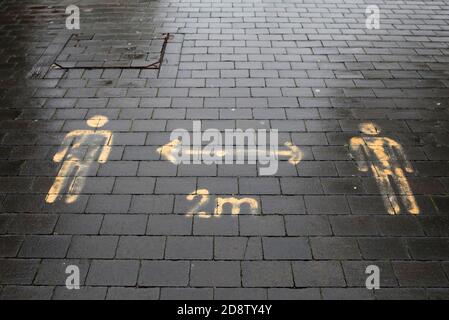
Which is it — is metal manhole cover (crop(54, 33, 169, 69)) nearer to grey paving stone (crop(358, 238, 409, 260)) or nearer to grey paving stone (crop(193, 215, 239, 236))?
grey paving stone (crop(193, 215, 239, 236))

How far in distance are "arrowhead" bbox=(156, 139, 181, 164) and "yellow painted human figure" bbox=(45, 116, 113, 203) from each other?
2.16 ft

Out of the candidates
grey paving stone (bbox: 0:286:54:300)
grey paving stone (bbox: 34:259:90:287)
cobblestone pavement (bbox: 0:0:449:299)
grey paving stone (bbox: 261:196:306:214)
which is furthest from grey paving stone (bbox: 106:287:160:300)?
grey paving stone (bbox: 261:196:306:214)

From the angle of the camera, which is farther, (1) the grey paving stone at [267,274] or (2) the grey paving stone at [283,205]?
(2) the grey paving stone at [283,205]

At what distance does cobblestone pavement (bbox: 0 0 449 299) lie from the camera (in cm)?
318

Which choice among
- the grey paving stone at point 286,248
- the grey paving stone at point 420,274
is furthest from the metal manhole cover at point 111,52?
the grey paving stone at point 420,274

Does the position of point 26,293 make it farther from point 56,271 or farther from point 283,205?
point 283,205

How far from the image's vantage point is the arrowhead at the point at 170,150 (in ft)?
13.9

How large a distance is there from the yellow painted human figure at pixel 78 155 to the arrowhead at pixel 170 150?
660 millimetres

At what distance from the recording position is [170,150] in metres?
4.35

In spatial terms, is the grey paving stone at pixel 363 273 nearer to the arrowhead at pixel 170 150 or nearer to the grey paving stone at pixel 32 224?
the arrowhead at pixel 170 150

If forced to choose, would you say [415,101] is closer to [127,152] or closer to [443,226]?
[443,226]

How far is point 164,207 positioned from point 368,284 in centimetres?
207

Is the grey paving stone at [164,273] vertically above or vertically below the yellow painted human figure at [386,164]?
below

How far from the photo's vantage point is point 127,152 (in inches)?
170
